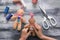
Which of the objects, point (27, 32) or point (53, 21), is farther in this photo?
point (53, 21)

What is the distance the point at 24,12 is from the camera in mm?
1255

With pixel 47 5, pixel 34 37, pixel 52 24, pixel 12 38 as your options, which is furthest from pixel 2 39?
pixel 47 5

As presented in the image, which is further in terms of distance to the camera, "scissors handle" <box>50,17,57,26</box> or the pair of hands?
"scissors handle" <box>50,17,57,26</box>

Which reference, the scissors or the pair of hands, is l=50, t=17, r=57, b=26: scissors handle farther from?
the pair of hands

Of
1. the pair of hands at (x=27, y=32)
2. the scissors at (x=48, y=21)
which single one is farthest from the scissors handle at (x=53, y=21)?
the pair of hands at (x=27, y=32)

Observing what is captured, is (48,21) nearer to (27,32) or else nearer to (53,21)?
(53,21)

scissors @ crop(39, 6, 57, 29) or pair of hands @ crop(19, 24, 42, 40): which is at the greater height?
scissors @ crop(39, 6, 57, 29)

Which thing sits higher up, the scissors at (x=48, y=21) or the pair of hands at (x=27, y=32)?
the scissors at (x=48, y=21)

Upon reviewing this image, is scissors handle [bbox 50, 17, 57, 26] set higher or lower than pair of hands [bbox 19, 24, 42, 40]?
higher

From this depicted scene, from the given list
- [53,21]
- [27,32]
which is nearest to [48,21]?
[53,21]

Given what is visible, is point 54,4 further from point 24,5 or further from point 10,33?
point 10,33

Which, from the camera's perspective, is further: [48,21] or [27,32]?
[48,21]

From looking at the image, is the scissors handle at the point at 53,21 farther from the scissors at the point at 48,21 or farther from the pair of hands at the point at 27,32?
the pair of hands at the point at 27,32

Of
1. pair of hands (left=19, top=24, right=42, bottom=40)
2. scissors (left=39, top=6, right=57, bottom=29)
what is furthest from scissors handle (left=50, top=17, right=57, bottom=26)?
pair of hands (left=19, top=24, right=42, bottom=40)
